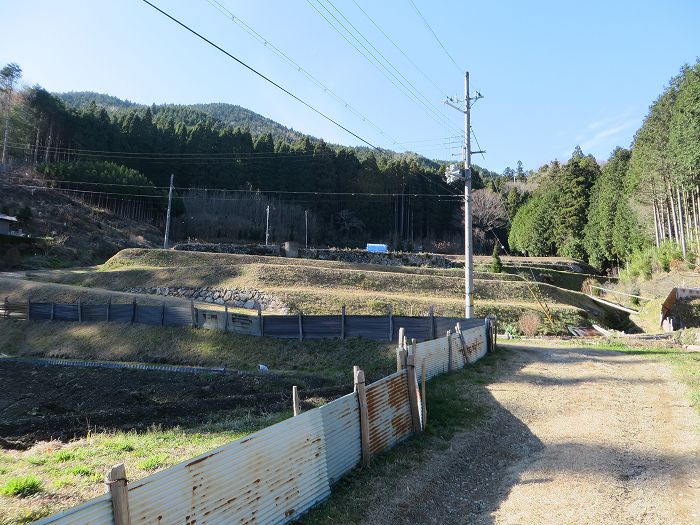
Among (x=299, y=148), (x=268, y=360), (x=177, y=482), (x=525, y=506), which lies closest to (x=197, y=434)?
(x=177, y=482)

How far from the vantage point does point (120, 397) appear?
14219mm

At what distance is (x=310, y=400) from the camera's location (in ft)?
37.6

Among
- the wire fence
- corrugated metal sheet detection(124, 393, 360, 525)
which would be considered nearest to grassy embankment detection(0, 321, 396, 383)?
the wire fence

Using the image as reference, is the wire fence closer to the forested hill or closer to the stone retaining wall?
the stone retaining wall

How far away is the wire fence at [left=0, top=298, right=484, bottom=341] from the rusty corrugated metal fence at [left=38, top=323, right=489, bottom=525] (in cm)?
955

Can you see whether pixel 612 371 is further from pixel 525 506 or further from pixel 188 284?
pixel 188 284

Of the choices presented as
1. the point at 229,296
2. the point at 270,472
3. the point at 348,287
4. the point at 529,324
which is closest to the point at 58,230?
the point at 229,296

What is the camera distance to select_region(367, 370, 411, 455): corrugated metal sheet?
696 centimetres

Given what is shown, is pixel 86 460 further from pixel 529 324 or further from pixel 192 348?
pixel 529 324

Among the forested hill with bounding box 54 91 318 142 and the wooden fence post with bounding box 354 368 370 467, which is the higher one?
the forested hill with bounding box 54 91 318 142

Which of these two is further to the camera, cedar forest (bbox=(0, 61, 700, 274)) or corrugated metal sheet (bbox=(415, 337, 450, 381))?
cedar forest (bbox=(0, 61, 700, 274))

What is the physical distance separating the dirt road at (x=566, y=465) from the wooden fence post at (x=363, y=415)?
64 cm

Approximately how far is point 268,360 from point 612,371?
1183cm

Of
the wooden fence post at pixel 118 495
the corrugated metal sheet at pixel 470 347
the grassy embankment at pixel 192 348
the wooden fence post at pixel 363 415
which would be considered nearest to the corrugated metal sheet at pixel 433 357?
the corrugated metal sheet at pixel 470 347
